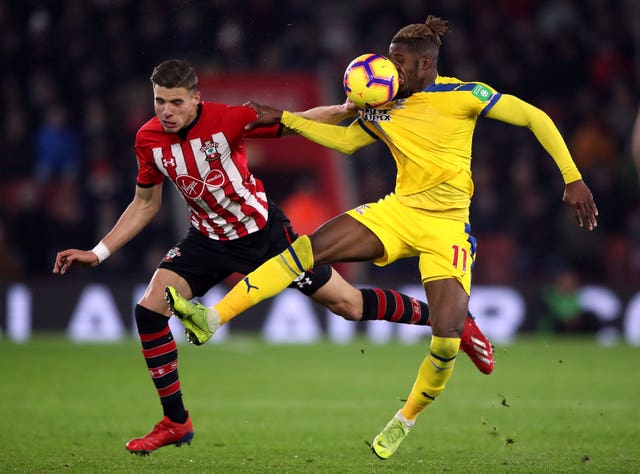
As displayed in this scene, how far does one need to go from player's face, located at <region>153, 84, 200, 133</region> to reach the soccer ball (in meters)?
0.92

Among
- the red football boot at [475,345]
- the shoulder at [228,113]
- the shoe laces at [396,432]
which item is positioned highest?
the shoulder at [228,113]

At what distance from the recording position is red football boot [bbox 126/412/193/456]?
6469 millimetres

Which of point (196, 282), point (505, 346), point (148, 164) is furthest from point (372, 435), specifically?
point (505, 346)

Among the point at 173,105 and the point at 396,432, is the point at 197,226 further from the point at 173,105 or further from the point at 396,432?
the point at 396,432

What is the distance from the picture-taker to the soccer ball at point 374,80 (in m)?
6.14

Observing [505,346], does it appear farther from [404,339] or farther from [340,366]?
[340,366]

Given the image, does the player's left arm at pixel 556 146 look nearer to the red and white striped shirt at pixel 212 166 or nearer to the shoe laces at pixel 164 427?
the red and white striped shirt at pixel 212 166

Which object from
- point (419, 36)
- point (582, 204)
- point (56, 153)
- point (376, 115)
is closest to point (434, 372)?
point (582, 204)

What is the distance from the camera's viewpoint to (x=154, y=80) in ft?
20.4

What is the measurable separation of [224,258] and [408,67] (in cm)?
155

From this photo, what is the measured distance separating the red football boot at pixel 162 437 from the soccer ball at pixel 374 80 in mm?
2201

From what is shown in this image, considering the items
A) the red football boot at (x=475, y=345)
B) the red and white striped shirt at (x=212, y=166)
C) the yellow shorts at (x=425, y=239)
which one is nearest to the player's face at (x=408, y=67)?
the yellow shorts at (x=425, y=239)

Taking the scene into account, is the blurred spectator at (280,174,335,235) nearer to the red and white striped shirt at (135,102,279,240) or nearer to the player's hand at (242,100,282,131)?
the red and white striped shirt at (135,102,279,240)

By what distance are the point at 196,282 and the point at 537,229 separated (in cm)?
876
